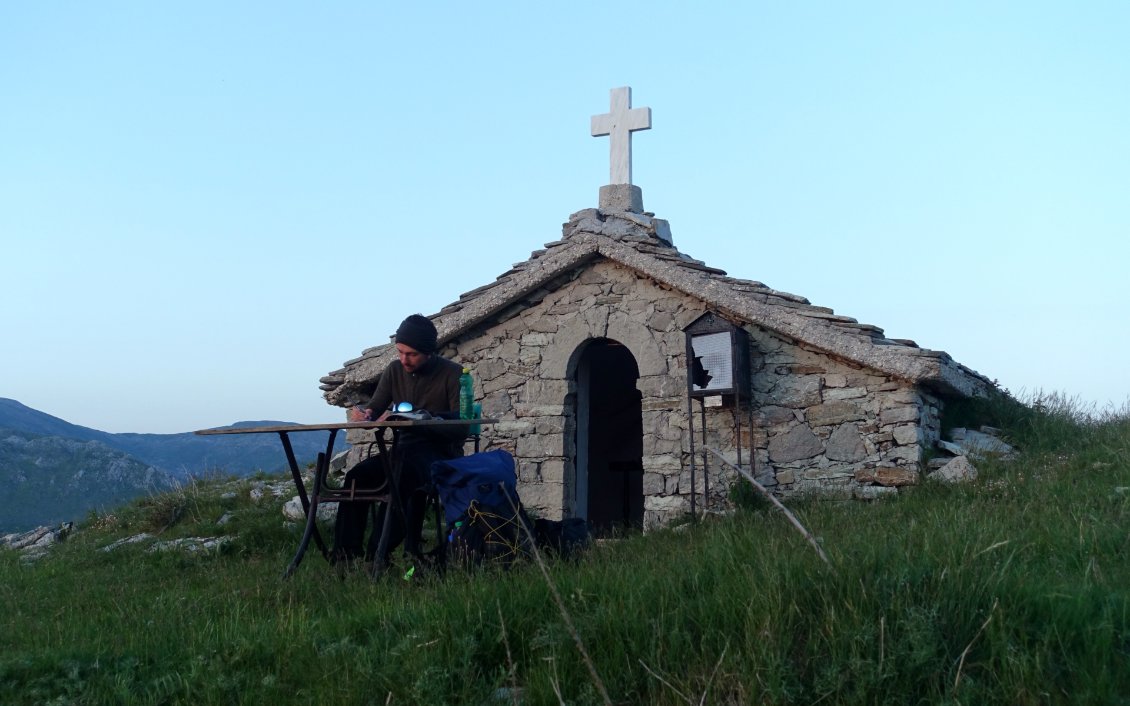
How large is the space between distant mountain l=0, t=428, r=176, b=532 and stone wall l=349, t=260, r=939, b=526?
19209 millimetres

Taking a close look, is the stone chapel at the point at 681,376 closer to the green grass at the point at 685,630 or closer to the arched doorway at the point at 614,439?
the green grass at the point at 685,630

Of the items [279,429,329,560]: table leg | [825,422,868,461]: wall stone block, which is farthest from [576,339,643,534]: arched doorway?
[279,429,329,560]: table leg

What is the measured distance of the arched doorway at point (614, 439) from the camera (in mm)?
12016

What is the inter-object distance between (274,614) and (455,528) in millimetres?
1060

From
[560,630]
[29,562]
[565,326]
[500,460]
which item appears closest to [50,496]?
[29,562]

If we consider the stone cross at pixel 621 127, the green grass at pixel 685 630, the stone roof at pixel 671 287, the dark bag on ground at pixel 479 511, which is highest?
the stone cross at pixel 621 127

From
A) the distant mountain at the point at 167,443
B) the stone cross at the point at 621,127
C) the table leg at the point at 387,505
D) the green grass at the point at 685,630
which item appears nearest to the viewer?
the green grass at the point at 685,630

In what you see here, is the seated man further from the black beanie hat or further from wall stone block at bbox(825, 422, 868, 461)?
wall stone block at bbox(825, 422, 868, 461)

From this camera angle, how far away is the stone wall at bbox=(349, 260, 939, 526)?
792 centimetres

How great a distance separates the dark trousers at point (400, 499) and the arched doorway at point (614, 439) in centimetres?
576

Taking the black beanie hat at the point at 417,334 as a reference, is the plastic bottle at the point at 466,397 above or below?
below

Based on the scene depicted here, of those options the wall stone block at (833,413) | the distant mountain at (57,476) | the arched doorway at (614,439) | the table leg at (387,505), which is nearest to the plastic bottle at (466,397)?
the table leg at (387,505)

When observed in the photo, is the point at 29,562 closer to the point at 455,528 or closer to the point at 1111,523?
the point at 455,528

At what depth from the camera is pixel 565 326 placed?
9.00 m
